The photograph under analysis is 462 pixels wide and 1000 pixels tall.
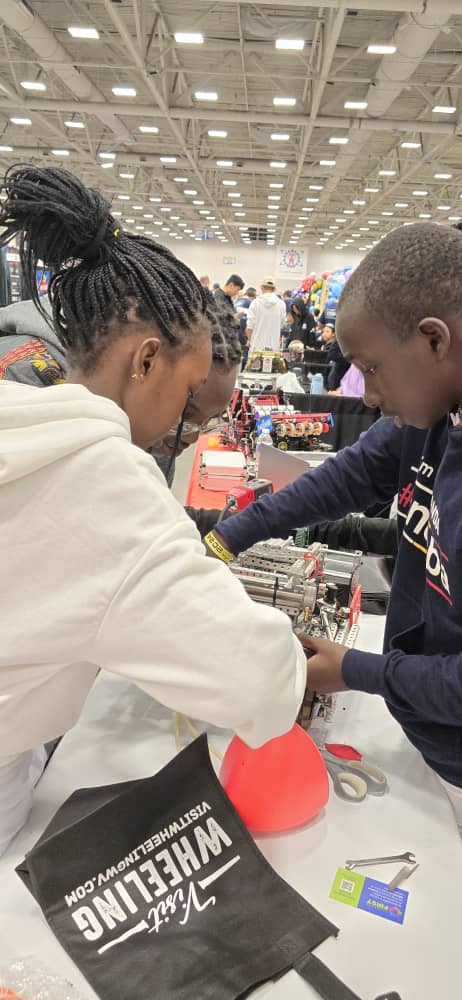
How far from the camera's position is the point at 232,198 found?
21906 mm

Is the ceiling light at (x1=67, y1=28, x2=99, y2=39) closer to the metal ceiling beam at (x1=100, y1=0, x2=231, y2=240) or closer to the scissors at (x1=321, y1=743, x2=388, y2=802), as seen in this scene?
the metal ceiling beam at (x1=100, y1=0, x2=231, y2=240)

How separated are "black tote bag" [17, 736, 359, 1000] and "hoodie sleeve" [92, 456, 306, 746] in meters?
0.22

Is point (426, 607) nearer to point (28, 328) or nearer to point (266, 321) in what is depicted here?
point (28, 328)

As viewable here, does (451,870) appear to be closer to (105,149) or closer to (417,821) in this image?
(417,821)

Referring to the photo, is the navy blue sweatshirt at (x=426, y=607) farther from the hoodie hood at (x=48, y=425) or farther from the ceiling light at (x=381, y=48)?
the ceiling light at (x=381, y=48)

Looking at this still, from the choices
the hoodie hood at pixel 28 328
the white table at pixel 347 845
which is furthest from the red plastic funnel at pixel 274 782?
the hoodie hood at pixel 28 328

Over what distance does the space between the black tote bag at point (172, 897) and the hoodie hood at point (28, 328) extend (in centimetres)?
142

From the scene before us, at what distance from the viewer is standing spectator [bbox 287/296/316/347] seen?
409 inches

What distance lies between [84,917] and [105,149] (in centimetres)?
1886

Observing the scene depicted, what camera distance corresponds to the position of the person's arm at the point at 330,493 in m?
1.71

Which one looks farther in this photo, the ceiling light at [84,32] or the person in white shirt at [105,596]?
the ceiling light at [84,32]

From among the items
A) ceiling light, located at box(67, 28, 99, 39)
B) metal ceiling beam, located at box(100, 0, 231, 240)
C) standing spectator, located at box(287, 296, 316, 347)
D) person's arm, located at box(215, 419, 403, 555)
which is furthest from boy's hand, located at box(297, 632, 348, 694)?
standing spectator, located at box(287, 296, 316, 347)

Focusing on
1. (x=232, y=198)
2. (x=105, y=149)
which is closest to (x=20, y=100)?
(x=105, y=149)

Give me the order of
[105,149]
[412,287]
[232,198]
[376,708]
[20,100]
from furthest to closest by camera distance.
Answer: [232,198]
[105,149]
[20,100]
[376,708]
[412,287]
